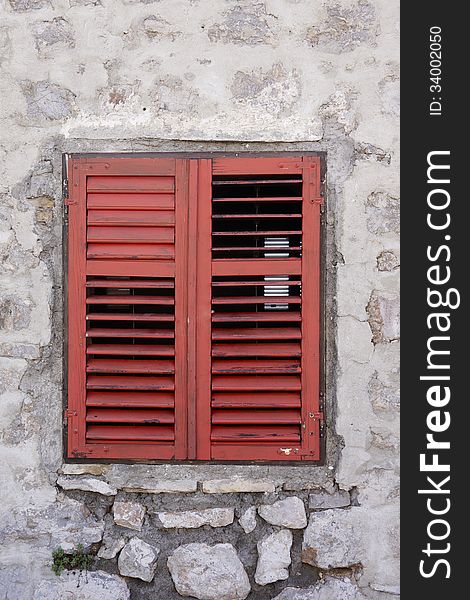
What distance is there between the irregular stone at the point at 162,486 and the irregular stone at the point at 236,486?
0.07m

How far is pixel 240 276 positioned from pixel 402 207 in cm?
79

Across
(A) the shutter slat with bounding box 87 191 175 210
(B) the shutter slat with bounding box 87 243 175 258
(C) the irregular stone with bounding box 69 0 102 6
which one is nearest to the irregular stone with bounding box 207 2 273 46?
(C) the irregular stone with bounding box 69 0 102 6

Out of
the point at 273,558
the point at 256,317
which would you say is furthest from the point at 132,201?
the point at 273,558

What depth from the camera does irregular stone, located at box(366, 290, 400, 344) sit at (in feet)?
9.47

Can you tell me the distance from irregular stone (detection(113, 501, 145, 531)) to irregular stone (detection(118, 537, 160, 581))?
68 millimetres

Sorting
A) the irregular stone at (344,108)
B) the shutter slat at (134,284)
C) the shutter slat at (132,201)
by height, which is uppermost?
the irregular stone at (344,108)

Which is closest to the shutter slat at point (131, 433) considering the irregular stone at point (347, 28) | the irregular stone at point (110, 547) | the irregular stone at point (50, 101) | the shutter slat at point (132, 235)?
the irregular stone at point (110, 547)

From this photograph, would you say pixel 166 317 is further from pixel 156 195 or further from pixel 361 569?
pixel 361 569

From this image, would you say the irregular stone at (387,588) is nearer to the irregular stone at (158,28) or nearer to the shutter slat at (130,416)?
the shutter slat at (130,416)

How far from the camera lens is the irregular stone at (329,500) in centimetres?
289

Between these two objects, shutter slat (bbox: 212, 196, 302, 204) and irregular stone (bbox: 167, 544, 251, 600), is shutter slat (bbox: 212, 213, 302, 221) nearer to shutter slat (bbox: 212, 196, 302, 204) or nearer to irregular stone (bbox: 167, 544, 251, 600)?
shutter slat (bbox: 212, 196, 302, 204)

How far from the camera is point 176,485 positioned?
2898 mm

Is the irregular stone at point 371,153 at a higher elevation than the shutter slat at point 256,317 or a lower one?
higher

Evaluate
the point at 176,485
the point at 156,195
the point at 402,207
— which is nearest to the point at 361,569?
the point at 176,485
